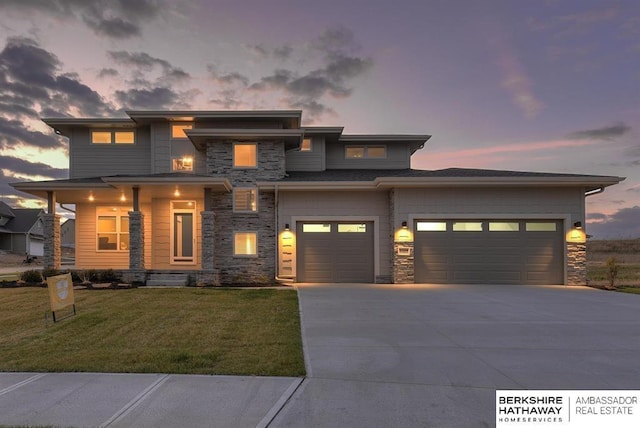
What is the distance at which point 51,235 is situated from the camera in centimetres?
1451

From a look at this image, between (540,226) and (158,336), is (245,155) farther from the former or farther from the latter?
(540,226)

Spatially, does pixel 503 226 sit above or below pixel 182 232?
above

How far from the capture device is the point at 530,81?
16.1 m

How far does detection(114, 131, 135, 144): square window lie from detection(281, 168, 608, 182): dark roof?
7.71 m

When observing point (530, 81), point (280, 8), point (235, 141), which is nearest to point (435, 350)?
point (235, 141)

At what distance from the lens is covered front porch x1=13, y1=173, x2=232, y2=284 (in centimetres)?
1373

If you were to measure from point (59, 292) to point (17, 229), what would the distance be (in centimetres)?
4679

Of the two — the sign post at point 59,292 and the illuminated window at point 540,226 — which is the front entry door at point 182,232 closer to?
the sign post at point 59,292

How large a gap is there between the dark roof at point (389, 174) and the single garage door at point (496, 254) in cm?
197

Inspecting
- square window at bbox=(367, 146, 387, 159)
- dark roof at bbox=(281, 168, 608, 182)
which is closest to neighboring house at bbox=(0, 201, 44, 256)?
dark roof at bbox=(281, 168, 608, 182)

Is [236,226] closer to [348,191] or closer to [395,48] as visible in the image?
[348,191]

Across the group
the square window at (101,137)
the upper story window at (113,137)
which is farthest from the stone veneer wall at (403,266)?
the square window at (101,137)

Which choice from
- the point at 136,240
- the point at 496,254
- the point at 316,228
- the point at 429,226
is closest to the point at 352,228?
the point at 316,228

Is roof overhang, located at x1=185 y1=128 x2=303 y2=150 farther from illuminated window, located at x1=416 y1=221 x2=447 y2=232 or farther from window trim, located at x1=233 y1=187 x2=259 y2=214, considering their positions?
illuminated window, located at x1=416 y1=221 x2=447 y2=232
